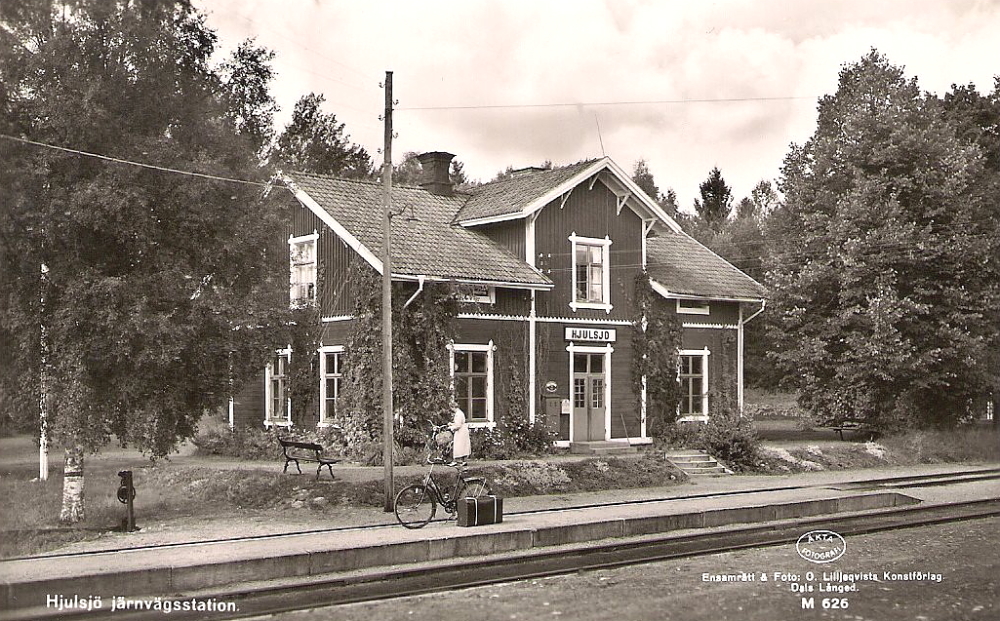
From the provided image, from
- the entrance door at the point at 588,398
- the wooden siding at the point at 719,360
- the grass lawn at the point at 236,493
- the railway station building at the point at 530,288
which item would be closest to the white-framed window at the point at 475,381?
the railway station building at the point at 530,288

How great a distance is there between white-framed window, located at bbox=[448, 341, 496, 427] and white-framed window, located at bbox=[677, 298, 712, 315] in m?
6.66

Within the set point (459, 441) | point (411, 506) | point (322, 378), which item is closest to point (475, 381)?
point (322, 378)

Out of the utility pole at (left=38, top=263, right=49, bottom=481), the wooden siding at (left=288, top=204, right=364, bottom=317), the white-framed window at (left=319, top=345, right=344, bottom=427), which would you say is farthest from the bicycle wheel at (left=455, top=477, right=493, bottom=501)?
the white-framed window at (left=319, top=345, right=344, bottom=427)

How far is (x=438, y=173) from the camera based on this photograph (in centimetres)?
2920

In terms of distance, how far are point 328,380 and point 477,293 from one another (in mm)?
3961

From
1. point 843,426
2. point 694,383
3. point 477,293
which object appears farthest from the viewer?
point 843,426

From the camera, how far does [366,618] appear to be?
902cm

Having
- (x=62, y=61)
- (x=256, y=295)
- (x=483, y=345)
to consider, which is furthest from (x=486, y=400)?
(x=62, y=61)

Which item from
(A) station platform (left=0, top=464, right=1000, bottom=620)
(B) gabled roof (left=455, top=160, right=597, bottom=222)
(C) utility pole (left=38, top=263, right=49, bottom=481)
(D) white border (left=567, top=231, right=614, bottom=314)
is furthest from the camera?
(D) white border (left=567, top=231, right=614, bottom=314)

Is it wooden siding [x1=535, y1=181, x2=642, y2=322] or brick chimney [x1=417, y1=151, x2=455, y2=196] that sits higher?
brick chimney [x1=417, y1=151, x2=455, y2=196]

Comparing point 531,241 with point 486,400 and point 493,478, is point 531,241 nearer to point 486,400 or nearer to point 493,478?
point 486,400

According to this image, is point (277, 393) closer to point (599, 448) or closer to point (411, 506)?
point (599, 448)

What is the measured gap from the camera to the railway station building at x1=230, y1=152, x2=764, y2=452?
23984mm

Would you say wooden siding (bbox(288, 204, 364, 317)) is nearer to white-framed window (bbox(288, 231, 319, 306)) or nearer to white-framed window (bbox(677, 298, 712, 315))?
white-framed window (bbox(288, 231, 319, 306))
